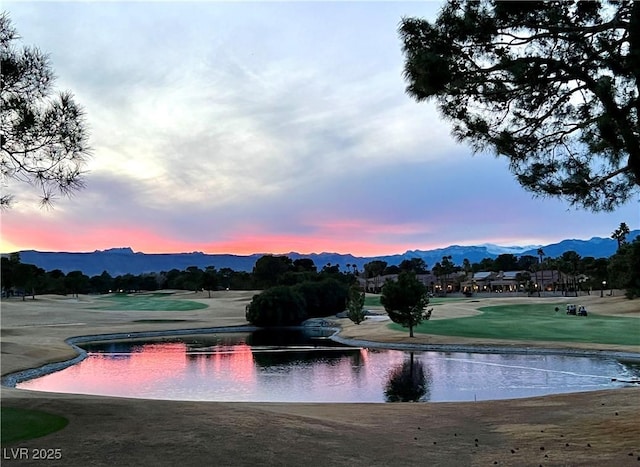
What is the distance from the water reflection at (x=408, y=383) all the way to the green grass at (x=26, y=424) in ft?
60.1

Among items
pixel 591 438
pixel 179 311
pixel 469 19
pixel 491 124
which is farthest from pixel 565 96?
pixel 179 311

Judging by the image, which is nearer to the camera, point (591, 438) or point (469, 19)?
point (469, 19)

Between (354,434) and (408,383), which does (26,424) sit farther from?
(408,383)

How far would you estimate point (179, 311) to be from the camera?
99.5 meters

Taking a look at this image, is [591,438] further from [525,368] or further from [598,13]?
[525,368]

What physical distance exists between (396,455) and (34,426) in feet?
24.0

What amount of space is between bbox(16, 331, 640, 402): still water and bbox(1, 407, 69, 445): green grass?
54.0 ft

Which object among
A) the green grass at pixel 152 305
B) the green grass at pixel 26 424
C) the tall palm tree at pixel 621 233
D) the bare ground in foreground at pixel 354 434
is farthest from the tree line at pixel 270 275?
the green grass at pixel 26 424

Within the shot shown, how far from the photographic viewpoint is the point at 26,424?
1145cm

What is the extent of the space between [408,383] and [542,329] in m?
28.7

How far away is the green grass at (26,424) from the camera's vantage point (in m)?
10.6

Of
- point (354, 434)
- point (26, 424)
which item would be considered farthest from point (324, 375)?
point (26, 424)

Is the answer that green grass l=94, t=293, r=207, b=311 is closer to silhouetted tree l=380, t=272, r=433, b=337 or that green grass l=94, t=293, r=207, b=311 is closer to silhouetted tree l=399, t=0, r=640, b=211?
silhouetted tree l=380, t=272, r=433, b=337

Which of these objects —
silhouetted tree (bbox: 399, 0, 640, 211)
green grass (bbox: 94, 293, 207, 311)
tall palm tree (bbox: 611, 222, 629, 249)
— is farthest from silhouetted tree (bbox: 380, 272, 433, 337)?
tall palm tree (bbox: 611, 222, 629, 249)
